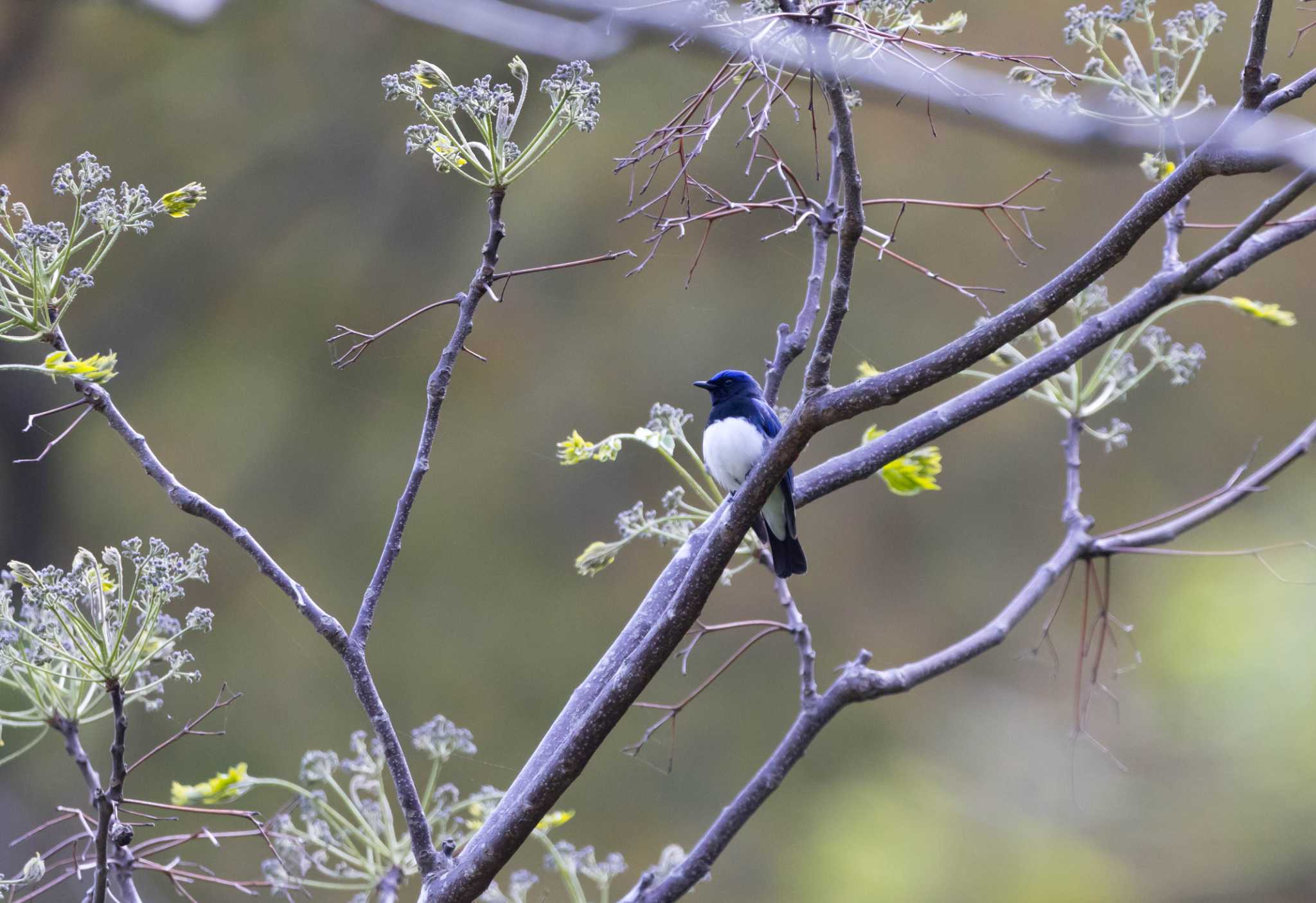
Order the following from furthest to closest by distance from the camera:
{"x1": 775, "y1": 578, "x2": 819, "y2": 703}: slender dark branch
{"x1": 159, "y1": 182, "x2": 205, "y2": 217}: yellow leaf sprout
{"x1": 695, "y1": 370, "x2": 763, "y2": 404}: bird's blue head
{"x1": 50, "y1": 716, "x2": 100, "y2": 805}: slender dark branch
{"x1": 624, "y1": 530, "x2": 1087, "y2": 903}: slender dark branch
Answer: {"x1": 695, "y1": 370, "x2": 763, "y2": 404}: bird's blue head
{"x1": 775, "y1": 578, "x2": 819, "y2": 703}: slender dark branch
{"x1": 624, "y1": 530, "x2": 1087, "y2": 903}: slender dark branch
{"x1": 50, "y1": 716, "x2": 100, "y2": 805}: slender dark branch
{"x1": 159, "y1": 182, "x2": 205, "y2": 217}: yellow leaf sprout

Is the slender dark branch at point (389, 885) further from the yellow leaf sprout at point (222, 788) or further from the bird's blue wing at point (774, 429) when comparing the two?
the bird's blue wing at point (774, 429)

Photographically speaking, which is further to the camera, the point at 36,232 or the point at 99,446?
the point at 99,446

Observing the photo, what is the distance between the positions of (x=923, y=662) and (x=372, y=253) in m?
3.75

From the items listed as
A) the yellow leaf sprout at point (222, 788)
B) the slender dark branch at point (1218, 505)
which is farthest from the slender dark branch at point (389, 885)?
the slender dark branch at point (1218, 505)

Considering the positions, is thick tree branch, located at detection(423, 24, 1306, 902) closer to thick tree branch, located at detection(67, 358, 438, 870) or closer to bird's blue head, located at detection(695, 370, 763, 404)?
thick tree branch, located at detection(67, 358, 438, 870)

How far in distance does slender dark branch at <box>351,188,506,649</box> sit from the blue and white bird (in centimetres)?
68

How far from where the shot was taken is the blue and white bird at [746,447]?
178cm

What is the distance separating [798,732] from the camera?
4.64 ft

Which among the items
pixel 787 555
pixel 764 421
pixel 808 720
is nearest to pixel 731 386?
pixel 764 421

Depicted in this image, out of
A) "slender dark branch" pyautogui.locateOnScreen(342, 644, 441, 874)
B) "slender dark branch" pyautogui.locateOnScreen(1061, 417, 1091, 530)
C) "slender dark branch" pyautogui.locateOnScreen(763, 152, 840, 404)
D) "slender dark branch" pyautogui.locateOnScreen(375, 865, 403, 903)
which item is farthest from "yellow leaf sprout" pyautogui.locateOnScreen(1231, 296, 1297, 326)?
"slender dark branch" pyautogui.locateOnScreen(375, 865, 403, 903)

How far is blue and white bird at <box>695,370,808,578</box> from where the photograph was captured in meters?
1.78

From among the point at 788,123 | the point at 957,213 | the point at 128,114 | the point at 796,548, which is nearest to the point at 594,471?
the point at 788,123

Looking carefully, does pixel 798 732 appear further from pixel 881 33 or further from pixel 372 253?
pixel 372 253

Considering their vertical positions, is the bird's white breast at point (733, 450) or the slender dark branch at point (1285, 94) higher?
the slender dark branch at point (1285, 94)
